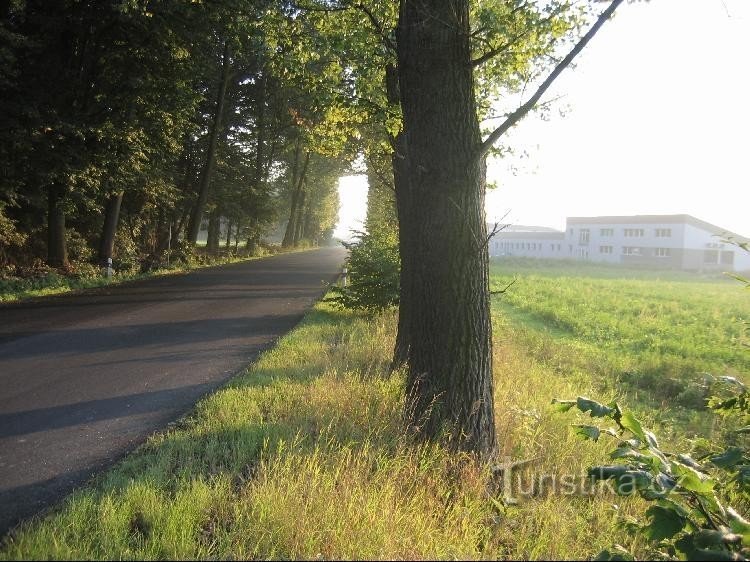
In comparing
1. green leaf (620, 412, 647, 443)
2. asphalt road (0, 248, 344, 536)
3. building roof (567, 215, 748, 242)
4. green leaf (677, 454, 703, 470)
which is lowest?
asphalt road (0, 248, 344, 536)

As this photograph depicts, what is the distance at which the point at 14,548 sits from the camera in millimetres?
2871

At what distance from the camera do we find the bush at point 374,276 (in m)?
12.3

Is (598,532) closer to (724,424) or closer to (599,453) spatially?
(599,453)

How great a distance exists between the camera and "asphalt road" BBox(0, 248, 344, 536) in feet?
15.0

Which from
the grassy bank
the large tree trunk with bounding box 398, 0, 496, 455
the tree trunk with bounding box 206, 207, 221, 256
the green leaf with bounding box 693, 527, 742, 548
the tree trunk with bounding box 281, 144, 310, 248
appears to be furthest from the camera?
the tree trunk with bounding box 281, 144, 310, 248

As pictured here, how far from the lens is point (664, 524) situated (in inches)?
96.7

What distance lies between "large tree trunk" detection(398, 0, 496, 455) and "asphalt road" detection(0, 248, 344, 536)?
121 inches

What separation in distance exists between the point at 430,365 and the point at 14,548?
3.29 metres

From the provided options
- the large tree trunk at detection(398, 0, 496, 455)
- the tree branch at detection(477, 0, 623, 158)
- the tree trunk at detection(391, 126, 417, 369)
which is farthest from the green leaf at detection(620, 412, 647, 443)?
the tree trunk at detection(391, 126, 417, 369)

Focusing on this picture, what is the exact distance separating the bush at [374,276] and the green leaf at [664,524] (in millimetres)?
9748

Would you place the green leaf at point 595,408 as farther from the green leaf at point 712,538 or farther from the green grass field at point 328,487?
the green grass field at point 328,487

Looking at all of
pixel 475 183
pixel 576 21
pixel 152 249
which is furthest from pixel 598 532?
pixel 152 249

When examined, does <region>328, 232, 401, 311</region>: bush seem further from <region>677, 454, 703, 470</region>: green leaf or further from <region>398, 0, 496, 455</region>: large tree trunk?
<region>677, 454, 703, 470</region>: green leaf

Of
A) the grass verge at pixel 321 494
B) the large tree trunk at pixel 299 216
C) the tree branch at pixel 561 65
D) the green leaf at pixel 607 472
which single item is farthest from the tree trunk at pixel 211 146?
the green leaf at pixel 607 472
